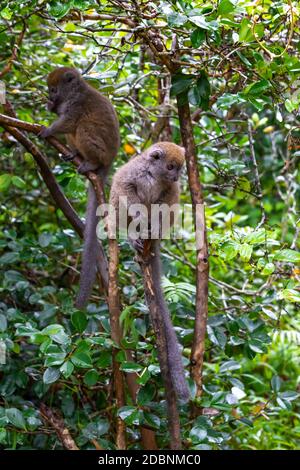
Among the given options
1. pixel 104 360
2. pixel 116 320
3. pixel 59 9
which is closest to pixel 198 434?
pixel 104 360

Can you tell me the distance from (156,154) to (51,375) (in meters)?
1.51

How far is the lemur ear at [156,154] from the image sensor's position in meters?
4.00

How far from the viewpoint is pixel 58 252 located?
4.92 meters

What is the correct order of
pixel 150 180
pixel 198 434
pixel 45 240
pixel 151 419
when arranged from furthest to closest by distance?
pixel 45 240 < pixel 150 180 < pixel 151 419 < pixel 198 434

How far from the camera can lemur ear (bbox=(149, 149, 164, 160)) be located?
4.00 meters

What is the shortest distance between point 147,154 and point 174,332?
3.76 feet

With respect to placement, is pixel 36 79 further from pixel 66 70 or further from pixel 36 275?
pixel 36 275

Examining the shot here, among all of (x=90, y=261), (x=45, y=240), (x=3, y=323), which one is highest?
(x=45, y=240)

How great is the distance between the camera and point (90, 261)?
13.7 feet

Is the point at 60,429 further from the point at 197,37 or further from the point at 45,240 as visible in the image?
the point at 197,37

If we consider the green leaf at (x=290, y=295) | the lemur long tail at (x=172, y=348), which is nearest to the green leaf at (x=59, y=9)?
the lemur long tail at (x=172, y=348)

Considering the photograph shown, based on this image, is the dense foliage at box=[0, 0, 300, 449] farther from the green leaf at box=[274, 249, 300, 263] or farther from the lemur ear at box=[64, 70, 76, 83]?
the lemur ear at box=[64, 70, 76, 83]

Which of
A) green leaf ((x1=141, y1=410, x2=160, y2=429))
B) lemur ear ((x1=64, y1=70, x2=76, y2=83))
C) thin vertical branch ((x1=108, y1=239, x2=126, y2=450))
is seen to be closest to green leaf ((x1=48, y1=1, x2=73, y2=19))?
thin vertical branch ((x1=108, y1=239, x2=126, y2=450))

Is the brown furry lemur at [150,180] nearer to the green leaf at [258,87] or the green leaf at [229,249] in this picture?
the green leaf at [229,249]
